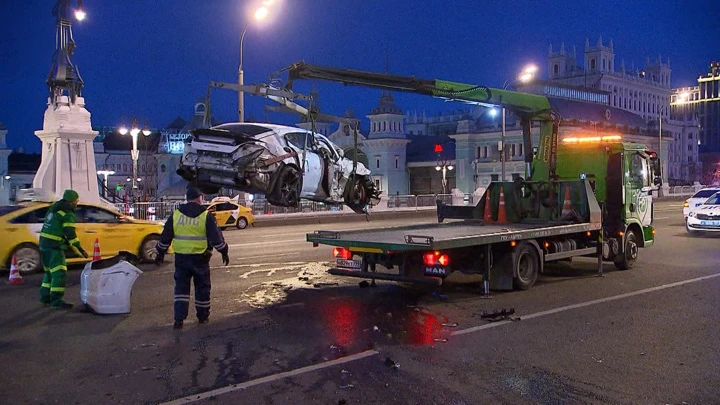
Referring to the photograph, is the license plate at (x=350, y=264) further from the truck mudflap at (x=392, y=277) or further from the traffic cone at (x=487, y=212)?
the traffic cone at (x=487, y=212)

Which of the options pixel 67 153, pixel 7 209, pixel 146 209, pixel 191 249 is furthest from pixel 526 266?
pixel 146 209

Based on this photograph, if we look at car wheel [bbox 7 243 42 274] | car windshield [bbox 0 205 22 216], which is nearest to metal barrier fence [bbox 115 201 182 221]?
car windshield [bbox 0 205 22 216]

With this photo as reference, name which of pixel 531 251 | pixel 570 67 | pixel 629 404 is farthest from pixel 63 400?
pixel 570 67

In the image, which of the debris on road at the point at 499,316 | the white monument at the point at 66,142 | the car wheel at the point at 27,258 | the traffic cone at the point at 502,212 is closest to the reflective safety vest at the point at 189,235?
the debris on road at the point at 499,316

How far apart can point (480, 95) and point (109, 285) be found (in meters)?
7.44

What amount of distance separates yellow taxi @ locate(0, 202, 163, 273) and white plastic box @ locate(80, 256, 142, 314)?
378cm

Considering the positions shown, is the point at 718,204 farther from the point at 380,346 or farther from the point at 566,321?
the point at 380,346

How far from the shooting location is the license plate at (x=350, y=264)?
9.81m

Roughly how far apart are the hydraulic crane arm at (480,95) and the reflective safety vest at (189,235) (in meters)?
3.39

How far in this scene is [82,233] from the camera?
41.8 ft

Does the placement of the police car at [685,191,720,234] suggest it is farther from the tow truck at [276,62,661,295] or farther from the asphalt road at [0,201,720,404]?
the asphalt road at [0,201,720,404]

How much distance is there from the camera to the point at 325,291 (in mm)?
10602

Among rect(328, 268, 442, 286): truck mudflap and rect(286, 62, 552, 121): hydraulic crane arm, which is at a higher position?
rect(286, 62, 552, 121): hydraulic crane arm

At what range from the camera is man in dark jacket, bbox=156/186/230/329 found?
317 inches
